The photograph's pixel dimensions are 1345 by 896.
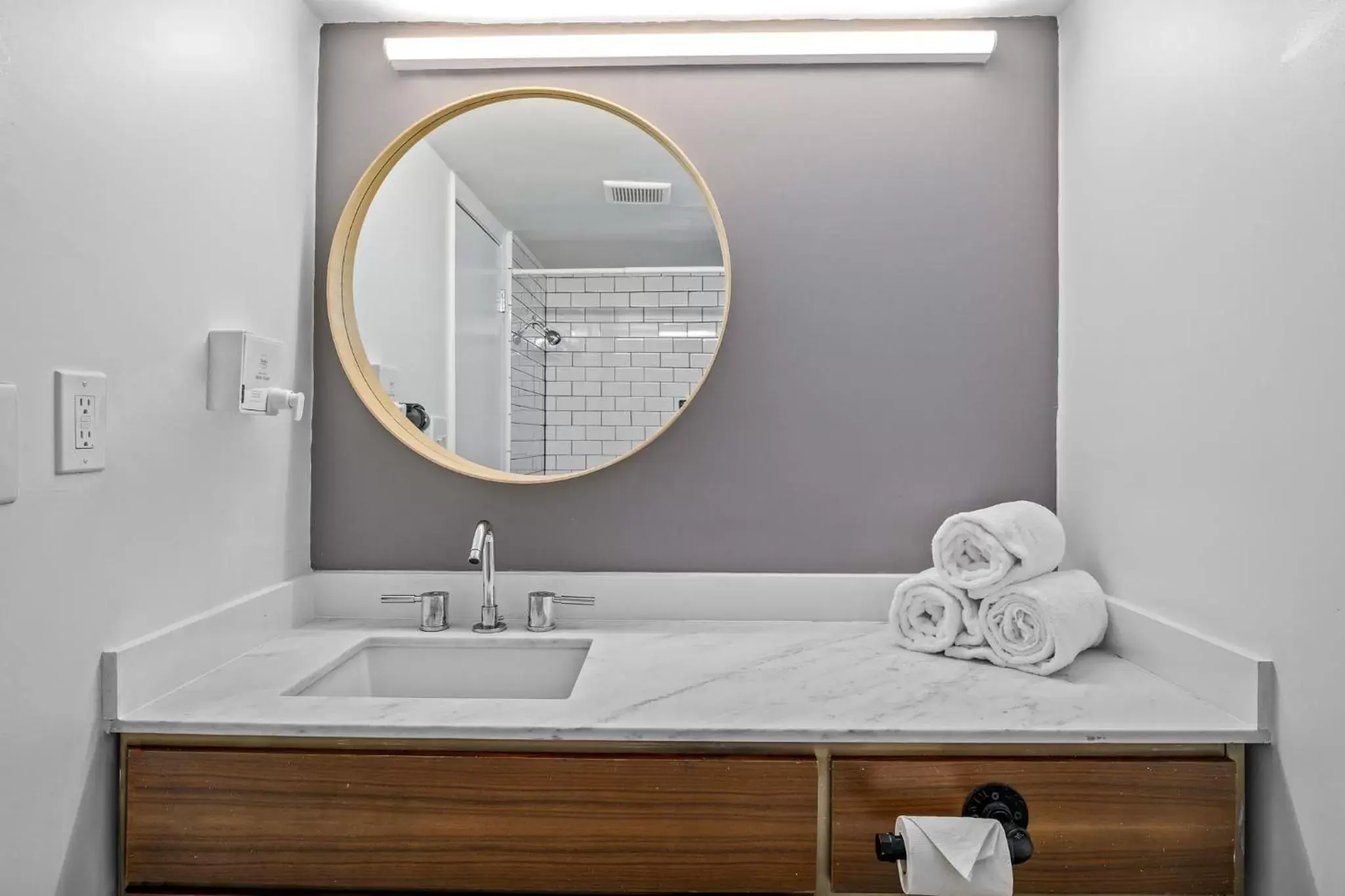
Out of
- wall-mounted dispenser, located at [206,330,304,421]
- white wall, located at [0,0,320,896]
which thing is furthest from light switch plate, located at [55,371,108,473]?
wall-mounted dispenser, located at [206,330,304,421]

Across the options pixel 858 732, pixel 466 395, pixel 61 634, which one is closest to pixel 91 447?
pixel 61 634

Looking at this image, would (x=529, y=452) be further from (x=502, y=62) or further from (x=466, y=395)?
(x=502, y=62)

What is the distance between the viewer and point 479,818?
3.34 ft

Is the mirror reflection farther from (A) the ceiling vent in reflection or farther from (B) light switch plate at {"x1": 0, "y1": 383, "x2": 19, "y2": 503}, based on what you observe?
(B) light switch plate at {"x1": 0, "y1": 383, "x2": 19, "y2": 503}

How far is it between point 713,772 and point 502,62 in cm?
130

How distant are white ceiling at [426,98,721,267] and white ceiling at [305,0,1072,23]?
0.16 m

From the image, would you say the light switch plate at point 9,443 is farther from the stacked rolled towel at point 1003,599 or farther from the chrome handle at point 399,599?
the stacked rolled towel at point 1003,599

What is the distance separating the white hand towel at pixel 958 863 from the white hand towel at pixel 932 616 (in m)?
0.39

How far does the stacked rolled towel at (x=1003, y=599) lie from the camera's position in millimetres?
1234

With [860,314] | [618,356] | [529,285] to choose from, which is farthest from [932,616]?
[529,285]

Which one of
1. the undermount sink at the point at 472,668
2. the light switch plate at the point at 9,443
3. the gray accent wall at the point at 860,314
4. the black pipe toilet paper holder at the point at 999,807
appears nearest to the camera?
the light switch plate at the point at 9,443

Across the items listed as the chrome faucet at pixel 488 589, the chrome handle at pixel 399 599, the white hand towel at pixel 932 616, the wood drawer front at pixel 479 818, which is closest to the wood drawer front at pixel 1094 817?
the wood drawer front at pixel 479 818

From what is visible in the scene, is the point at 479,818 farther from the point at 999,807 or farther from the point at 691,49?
the point at 691,49

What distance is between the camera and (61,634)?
3.09 ft
